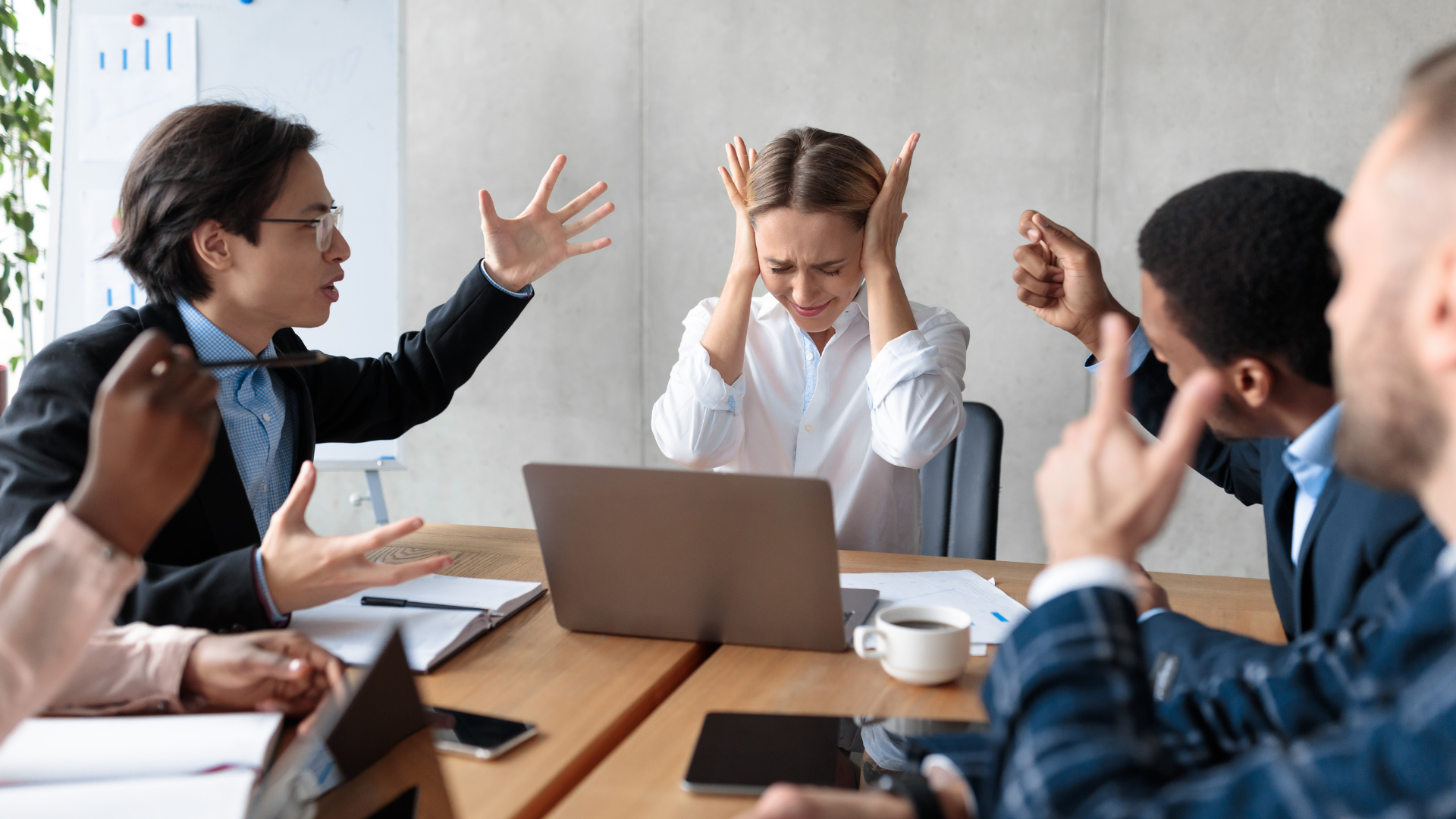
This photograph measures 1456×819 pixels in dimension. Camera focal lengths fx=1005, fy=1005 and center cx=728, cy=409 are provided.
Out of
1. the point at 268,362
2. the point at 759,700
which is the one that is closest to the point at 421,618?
the point at 268,362

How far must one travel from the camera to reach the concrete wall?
2.80 meters

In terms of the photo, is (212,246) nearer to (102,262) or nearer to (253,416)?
(253,416)

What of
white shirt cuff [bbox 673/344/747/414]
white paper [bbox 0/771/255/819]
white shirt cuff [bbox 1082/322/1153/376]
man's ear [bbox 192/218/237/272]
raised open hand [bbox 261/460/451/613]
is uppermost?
man's ear [bbox 192/218/237/272]

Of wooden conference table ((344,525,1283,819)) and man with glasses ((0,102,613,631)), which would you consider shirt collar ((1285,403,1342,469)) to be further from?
man with glasses ((0,102,613,631))

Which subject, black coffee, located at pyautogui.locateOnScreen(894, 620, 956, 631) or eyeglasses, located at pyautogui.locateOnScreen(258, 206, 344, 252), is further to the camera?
eyeglasses, located at pyautogui.locateOnScreen(258, 206, 344, 252)

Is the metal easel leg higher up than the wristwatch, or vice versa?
the wristwatch

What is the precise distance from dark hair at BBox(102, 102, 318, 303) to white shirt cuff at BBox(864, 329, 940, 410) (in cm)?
112

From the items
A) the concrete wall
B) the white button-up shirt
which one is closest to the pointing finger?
the white button-up shirt

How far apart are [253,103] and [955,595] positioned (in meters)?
2.50

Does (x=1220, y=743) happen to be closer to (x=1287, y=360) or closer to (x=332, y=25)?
(x=1287, y=360)

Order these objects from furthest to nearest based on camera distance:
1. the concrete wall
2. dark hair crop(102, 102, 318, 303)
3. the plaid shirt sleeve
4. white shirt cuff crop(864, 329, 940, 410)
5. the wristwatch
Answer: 1. the concrete wall
2. white shirt cuff crop(864, 329, 940, 410)
3. dark hair crop(102, 102, 318, 303)
4. the wristwatch
5. the plaid shirt sleeve

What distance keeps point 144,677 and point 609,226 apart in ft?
7.94

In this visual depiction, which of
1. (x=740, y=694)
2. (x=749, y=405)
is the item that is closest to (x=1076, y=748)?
(x=740, y=694)

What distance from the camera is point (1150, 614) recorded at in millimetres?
1208
